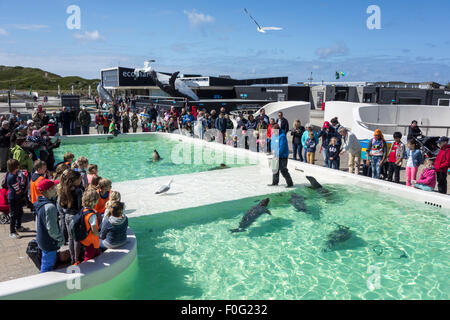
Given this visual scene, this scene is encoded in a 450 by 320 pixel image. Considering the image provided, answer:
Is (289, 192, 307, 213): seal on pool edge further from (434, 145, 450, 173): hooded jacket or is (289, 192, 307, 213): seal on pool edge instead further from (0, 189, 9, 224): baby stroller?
(0, 189, 9, 224): baby stroller

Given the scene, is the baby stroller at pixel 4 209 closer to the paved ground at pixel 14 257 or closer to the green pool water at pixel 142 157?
the paved ground at pixel 14 257

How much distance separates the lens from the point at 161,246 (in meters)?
6.33

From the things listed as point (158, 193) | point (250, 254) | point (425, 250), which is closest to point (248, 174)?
point (158, 193)

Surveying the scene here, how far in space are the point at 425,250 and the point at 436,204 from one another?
2025 millimetres

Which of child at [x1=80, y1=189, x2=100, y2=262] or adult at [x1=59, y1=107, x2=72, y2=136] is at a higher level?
adult at [x1=59, y1=107, x2=72, y2=136]

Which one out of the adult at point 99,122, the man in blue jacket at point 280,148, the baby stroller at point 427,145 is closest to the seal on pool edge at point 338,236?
the man in blue jacket at point 280,148

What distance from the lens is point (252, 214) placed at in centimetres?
743

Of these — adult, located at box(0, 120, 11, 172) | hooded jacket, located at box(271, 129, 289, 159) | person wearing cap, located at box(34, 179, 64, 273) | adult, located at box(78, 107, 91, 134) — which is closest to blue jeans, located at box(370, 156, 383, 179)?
hooded jacket, located at box(271, 129, 289, 159)

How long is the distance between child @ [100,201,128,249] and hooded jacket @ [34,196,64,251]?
803 millimetres

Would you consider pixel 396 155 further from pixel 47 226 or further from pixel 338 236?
pixel 47 226

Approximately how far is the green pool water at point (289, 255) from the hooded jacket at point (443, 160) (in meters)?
1.05

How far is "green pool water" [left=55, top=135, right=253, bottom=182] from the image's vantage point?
39.3 feet

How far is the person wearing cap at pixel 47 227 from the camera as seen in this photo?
4172 millimetres
